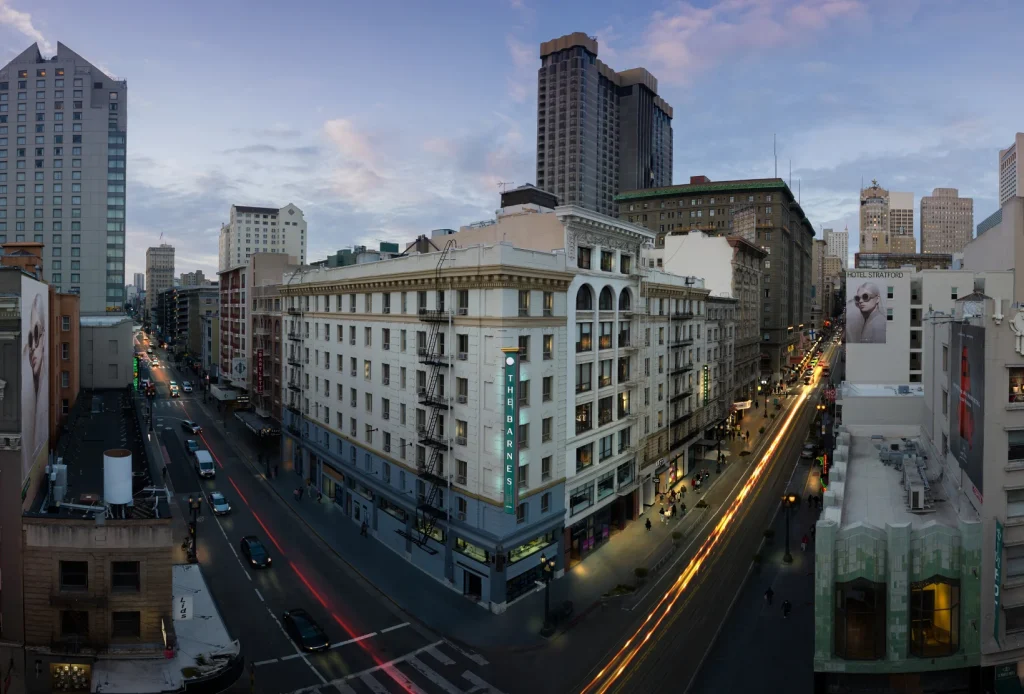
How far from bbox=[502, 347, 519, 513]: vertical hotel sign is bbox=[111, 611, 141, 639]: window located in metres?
18.2

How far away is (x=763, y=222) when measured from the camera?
435 ft

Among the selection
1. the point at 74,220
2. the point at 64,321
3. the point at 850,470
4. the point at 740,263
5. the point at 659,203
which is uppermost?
the point at 659,203

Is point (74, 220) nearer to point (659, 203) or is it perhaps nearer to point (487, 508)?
point (487, 508)

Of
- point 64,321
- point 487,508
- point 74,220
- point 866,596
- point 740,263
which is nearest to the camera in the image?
point 866,596

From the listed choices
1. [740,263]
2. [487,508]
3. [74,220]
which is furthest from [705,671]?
[74,220]

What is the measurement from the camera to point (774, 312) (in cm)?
12481

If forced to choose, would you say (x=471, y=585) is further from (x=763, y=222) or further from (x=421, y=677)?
(x=763, y=222)

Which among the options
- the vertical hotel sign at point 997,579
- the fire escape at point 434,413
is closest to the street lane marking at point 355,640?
the fire escape at point 434,413

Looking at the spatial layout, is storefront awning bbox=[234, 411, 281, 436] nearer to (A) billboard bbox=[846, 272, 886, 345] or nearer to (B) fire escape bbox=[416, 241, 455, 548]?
(B) fire escape bbox=[416, 241, 455, 548]

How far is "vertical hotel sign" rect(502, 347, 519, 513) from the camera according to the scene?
34.0 m

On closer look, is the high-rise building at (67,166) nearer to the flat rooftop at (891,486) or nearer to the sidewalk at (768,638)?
the sidewalk at (768,638)

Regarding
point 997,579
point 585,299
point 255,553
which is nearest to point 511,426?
point 585,299

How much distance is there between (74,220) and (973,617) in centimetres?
13561

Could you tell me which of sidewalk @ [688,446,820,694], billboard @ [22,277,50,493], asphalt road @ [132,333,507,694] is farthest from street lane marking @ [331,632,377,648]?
sidewalk @ [688,446,820,694]
